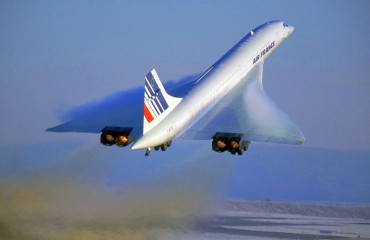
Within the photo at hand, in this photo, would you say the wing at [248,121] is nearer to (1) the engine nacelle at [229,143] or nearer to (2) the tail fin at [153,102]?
(1) the engine nacelle at [229,143]

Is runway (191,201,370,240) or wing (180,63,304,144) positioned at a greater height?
runway (191,201,370,240)

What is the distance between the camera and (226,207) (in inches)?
4181

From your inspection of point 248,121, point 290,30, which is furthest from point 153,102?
point 290,30

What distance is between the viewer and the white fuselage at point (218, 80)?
74.8 metres

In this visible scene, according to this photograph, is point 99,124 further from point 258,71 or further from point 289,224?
point 289,224

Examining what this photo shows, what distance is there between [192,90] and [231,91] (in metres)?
5.27

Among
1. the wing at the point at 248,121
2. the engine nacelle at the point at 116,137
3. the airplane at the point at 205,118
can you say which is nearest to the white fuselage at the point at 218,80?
the airplane at the point at 205,118

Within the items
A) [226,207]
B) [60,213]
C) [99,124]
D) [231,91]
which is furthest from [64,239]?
[226,207]

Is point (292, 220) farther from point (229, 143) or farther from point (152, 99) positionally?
point (152, 99)

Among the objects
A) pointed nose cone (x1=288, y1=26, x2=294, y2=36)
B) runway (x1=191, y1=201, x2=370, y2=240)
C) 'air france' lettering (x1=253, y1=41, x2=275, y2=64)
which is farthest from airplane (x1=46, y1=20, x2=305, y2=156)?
runway (x1=191, y1=201, x2=370, y2=240)

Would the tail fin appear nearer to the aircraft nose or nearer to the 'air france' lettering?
the 'air france' lettering

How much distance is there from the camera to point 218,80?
3221 inches

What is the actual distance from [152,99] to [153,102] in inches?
6.4

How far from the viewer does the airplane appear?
74188mm
